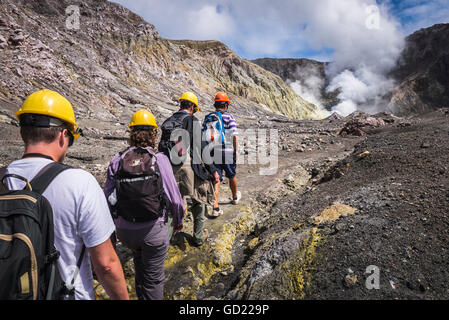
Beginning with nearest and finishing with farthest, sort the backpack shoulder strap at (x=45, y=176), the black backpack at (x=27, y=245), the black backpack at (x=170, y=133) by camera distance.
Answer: the black backpack at (x=27, y=245)
the backpack shoulder strap at (x=45, y=176)
the black backpack at (x=170, y=133)

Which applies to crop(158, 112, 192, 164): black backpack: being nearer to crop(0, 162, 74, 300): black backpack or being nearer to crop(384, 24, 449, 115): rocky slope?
crop(0, 162, 74, 300): black backpack

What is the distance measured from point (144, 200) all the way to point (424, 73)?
243 feet

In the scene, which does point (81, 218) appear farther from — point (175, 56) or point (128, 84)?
point (175, 56)

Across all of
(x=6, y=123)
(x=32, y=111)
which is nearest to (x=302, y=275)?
(x=32, y=111)

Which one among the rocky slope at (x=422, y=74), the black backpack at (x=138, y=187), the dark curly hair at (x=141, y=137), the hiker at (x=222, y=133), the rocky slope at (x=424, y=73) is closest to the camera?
the black backpack at (x=138, y=187)

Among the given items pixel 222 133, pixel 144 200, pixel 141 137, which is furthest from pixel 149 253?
pixel 222 133

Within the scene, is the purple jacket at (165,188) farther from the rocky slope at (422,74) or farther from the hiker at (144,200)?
the rocky slope at (422,74)

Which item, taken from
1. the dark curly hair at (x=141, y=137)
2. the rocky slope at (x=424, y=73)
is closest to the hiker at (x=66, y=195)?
the dark curly hair at (x=141, y=137)

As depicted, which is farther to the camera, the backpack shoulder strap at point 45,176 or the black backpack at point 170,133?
the black backpack at point 170,133

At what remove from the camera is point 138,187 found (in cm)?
188

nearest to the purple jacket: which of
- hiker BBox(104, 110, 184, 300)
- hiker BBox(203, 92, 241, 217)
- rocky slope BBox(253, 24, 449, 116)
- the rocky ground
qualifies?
hiker BBox(104, 110, 184, 300)

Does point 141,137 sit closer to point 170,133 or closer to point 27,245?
point 170,133

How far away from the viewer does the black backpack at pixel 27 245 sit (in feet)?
2.82

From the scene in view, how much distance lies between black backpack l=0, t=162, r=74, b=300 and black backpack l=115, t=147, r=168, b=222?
2.68 ft
